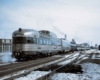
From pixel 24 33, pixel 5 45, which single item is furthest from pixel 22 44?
pixel 5 45

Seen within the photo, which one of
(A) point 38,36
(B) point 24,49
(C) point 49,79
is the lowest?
(C) point 49,79

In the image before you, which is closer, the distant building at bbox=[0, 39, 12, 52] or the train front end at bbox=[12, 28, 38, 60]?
the train front end at bbox=[12, 28, 38, 60]

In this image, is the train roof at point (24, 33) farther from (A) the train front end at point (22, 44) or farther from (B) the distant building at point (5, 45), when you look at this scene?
(B) the distant building at point (5, 45)

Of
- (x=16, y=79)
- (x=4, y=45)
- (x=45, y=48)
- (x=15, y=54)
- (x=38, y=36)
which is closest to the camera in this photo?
(x=16, y=79)

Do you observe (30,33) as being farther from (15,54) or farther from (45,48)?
(45,48)

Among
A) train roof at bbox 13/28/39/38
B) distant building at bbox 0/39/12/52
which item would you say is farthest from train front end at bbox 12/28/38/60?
distant building at bbox 0/39/12/52

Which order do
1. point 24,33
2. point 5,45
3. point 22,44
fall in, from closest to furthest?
point 22,44 < point 24,33 < point 5,45

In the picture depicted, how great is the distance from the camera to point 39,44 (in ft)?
72.8

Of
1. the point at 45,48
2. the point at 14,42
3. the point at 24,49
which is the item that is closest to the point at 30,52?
the point at 24,49

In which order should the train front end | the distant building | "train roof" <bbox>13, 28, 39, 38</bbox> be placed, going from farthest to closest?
1. the distant building
2. "train roof" <bbox>13, 28, 39, 38</bbox>
3. the train front end

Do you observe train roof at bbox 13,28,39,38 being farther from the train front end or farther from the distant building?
the distant building

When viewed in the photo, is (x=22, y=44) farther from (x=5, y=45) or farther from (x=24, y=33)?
(x=5, y=45)

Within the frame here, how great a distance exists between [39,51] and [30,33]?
3.12m

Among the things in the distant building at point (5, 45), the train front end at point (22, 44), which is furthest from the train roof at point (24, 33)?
the distant building at point (5, 45)
